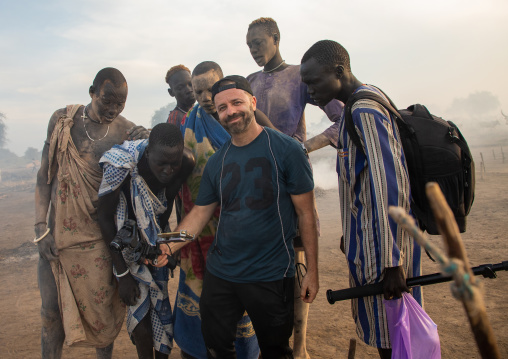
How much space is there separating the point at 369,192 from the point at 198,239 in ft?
4.99

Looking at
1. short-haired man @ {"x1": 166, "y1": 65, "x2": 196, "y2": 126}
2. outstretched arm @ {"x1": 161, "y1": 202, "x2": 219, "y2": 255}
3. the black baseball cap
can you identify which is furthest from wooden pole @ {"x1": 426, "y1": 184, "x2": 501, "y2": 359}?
short-haired man @ {"x1": 166, "y1": 65, "x2": 196, "y2": 126}

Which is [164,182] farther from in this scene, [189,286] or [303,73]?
[303,73]

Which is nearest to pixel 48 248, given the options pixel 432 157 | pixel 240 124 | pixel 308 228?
pixel 240 124

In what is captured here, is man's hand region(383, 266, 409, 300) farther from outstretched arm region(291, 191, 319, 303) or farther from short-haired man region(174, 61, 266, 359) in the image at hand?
short-haired man region(174, 61, 266, 359)

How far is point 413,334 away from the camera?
197cm

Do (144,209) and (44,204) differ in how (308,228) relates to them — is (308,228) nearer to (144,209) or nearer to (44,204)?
(144,209)

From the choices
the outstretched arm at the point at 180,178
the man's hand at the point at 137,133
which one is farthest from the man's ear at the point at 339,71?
the man's hand at the point at 137,133

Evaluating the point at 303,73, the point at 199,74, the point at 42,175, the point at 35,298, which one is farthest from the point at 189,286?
the point at 35,298

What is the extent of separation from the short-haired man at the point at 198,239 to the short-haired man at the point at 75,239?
21.4 inches

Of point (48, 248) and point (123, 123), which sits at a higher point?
point (123, 123)

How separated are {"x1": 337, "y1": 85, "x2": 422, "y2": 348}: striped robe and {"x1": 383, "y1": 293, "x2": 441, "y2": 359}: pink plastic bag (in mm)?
151

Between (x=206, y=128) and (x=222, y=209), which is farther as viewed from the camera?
(x=206, y=128)

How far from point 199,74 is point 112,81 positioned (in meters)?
0.69

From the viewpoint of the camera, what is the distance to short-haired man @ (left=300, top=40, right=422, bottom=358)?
1966 millimetres
